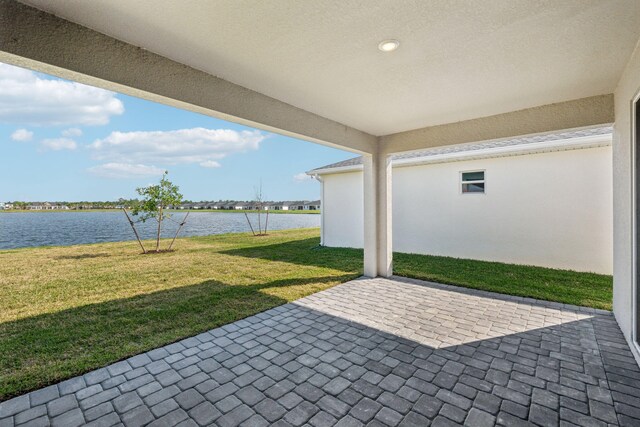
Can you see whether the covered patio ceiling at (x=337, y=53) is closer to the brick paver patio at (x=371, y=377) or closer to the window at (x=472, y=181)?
the brick paver patio at (x=371, y=377)

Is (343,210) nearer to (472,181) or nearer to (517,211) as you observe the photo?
(472,181)

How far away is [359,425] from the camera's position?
218 cm

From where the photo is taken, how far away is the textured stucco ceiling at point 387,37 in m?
2.19

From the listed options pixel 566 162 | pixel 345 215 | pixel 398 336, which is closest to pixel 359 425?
pixel 398 336

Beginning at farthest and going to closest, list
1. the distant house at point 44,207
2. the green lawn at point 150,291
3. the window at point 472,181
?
1. the distant house at point 44,207
2. the window at point 472,181
3. the green lawn at point 150,291

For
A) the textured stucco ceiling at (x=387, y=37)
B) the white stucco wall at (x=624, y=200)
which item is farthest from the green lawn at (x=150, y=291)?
the textured stucco ceiling at (x=387, y=37)

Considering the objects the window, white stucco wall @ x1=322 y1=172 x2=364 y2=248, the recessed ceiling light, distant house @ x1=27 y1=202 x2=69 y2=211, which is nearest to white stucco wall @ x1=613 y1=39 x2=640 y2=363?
the recessed ceiling light

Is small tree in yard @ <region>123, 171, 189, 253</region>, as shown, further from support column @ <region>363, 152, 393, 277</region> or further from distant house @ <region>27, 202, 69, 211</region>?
distant house @ <region>27, 202, 69, 211</region>

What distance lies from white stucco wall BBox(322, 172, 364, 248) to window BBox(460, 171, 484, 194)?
10.9ft

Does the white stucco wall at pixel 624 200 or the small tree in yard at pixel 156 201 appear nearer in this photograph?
the white stucco wall at pixel 624 200

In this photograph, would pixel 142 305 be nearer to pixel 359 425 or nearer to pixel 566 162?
pixel 359 425

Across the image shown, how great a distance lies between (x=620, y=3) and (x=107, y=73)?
4.13 m

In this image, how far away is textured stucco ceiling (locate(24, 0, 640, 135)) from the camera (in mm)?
2191

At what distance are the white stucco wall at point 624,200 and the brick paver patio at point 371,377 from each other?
0.36 meters
